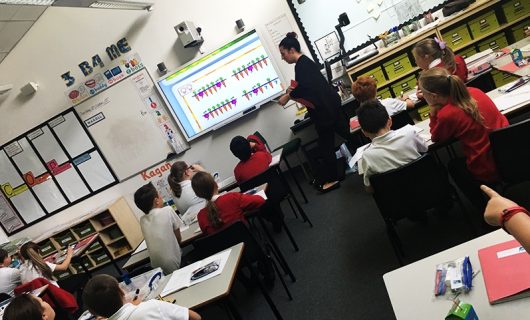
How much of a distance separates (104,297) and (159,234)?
1.18m

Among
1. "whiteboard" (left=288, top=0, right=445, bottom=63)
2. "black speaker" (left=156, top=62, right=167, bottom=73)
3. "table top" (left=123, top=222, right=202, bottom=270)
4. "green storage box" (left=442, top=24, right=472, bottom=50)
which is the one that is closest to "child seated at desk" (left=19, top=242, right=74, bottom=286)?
"table top" (left=123, top=222, right=202, bottom=270)

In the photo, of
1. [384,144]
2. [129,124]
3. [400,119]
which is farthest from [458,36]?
[129,124]

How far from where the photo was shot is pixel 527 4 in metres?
4.60

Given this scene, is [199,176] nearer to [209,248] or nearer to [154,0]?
[209,248]

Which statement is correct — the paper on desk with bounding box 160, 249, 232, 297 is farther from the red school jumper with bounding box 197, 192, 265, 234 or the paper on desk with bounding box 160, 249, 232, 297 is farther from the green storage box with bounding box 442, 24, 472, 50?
the green storage box with bounding box 442, 24, 472, 50

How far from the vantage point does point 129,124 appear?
19.6 feet

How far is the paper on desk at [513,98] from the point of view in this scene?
8.05 feet

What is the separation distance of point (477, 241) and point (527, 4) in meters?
4.48

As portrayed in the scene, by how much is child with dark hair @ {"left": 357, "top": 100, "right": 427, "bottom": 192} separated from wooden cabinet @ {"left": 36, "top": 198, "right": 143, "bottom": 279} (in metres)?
4.48

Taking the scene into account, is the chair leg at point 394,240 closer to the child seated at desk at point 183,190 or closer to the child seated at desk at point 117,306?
the child seated at desk at point 117,306

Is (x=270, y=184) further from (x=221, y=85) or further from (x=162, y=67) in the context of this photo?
(x=162, y=67)

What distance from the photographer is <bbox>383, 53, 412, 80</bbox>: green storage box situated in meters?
4.95

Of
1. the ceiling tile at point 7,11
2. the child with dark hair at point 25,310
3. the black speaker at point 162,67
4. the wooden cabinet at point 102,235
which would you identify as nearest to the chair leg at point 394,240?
the child with dark hair at point 25,310

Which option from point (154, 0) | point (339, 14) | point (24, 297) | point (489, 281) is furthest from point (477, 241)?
point (154, 0)
